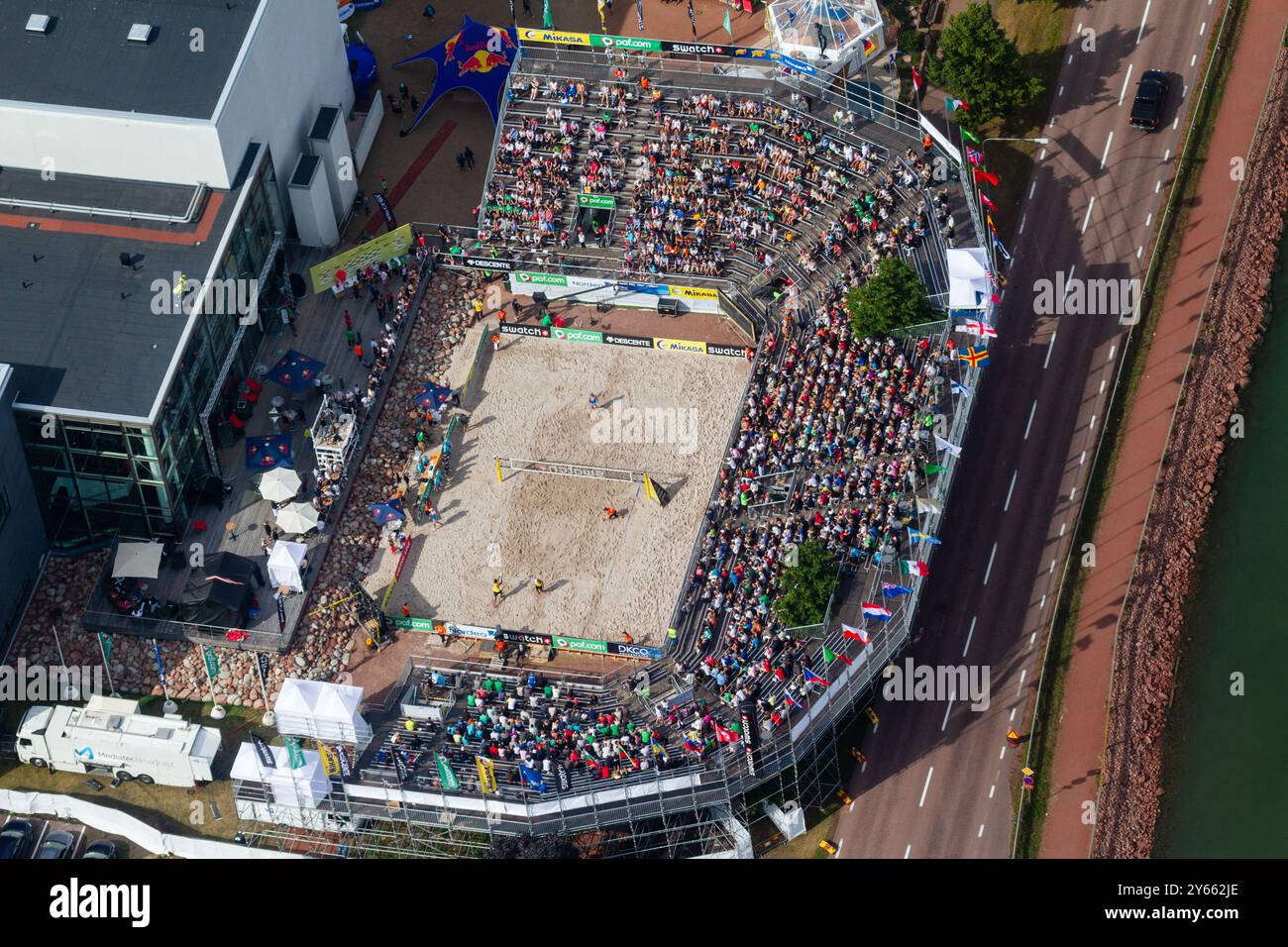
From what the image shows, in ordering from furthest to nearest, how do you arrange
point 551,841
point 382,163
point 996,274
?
point 382,163, point 996,274, point 551,841

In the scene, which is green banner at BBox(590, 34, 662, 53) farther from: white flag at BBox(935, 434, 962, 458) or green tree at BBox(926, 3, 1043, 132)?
white flag at BBox(935, 434, 962, 458)

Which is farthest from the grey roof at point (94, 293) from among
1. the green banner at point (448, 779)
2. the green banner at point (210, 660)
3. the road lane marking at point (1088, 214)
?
the road lane marking at point (1088, 214)

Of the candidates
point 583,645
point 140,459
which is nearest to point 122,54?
point 140,459

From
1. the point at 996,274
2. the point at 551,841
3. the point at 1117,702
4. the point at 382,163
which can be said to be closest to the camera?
the point at 551,841

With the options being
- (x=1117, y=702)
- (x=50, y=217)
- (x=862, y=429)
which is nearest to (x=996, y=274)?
(x=862, y=429)

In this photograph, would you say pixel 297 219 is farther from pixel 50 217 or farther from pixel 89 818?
pixel 89 818

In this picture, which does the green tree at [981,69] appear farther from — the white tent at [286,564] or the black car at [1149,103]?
the white tent at [286,564]
